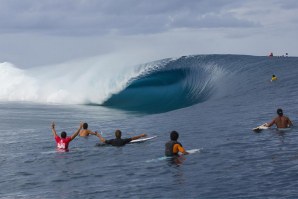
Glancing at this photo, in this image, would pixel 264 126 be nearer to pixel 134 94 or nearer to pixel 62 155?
pixel 62 155

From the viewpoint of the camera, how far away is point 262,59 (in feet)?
177

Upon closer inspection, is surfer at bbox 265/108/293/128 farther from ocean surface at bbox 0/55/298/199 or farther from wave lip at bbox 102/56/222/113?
wave lip at bbox 102/56/222/113

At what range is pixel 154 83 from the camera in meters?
54.5

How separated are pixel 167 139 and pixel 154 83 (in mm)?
31051

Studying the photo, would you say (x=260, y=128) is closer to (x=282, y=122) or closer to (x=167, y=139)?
(x=282, y=122)

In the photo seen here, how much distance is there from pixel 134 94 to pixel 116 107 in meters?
4.74

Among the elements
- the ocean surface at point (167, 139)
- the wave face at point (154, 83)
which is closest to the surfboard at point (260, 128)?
the ocean surface at point (167, 139)

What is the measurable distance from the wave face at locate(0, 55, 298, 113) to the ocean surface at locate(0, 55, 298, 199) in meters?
0.14

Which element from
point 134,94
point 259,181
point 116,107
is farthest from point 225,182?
point 134,94

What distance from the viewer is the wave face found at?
45562 mm

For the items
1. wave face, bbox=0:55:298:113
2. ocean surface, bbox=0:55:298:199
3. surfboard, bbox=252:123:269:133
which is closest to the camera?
ocean surface, bbox=0:55:298:199

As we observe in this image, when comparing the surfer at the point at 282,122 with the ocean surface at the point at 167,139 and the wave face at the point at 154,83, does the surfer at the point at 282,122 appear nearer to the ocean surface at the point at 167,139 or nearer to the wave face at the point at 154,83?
the ocean surface at the point at 167,139

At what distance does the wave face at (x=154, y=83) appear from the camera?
45.6 m

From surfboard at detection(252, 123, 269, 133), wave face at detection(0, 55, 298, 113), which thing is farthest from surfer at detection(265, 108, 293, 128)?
wave face at detection(0, 55, 298, 113)
